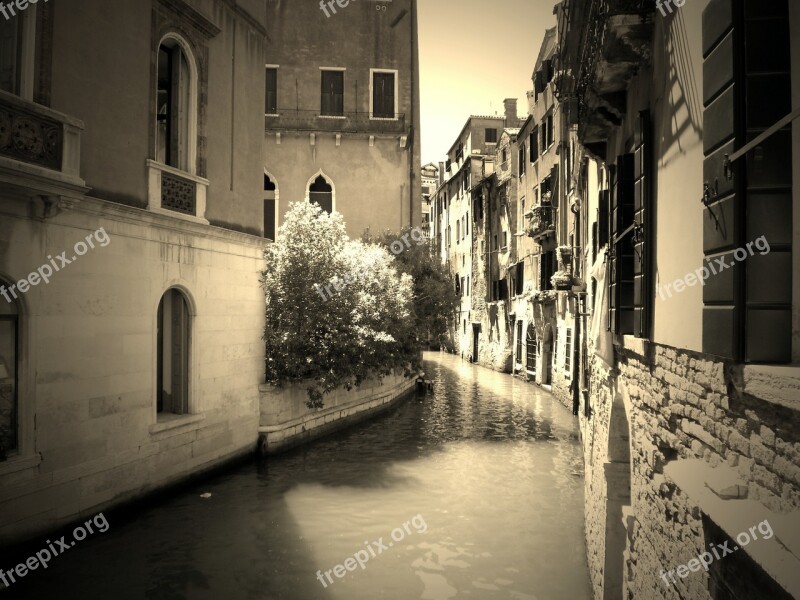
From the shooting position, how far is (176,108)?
11.4 metres

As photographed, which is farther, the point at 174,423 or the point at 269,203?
the point at 269,203

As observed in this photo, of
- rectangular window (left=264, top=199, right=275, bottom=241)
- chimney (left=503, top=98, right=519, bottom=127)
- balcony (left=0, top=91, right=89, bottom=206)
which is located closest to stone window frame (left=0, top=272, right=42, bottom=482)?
balcony (left=0, top=91, right=89, bottom=206)

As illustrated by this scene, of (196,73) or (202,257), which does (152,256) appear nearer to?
(202,257)

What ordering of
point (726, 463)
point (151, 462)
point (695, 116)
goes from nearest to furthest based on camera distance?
point (726, 463)
point (695, 116)
point (151, 462)

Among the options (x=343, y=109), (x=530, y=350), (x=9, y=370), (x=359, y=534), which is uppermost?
(x=343, y=109)

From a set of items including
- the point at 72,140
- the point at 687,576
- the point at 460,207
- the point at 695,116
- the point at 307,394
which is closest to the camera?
the point at 687,576

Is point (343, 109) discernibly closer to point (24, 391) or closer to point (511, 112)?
point (24, 391)

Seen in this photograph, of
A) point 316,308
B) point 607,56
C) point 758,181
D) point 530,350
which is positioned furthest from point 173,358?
point 530,350

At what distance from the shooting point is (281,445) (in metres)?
14.1

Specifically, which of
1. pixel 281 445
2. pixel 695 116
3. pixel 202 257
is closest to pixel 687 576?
pixel 695 116

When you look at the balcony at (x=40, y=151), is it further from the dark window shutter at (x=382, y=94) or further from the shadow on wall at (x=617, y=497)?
the dark window shutter at (x=382, y=94)

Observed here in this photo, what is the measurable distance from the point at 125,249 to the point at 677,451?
8070 mm

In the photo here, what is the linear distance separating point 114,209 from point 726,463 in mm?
8551

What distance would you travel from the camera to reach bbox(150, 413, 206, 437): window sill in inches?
403
